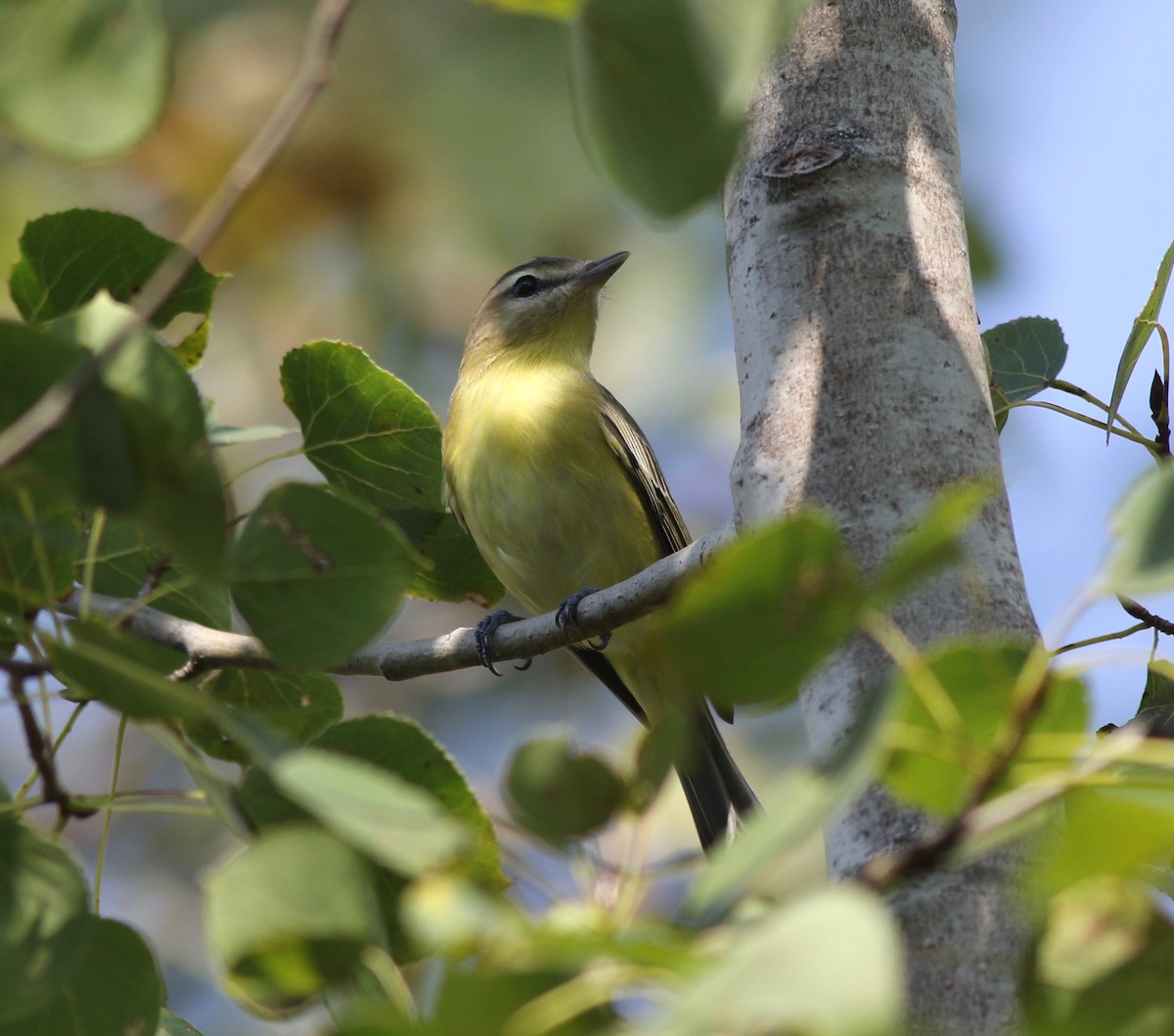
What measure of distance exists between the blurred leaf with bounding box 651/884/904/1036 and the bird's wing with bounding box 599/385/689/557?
4.16 metres

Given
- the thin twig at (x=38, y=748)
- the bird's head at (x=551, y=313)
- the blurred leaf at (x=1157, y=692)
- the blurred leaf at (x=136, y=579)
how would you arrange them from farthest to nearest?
the bird's head at (x=551, y=313) → the blurred leaf at (x=1157, y=692) → the blurred leaf at (x=136, y=579) → the thin twig at (x=38, y=748)

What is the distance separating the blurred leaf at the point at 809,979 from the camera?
1.95ft

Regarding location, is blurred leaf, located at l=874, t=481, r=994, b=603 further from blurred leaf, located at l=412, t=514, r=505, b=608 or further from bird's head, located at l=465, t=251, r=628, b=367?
bird's head, located at l=465, t=251, r=628, b=367

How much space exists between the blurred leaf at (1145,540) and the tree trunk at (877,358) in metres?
0.53

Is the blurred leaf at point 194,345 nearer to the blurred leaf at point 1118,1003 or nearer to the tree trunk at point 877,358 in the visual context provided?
the tree trunk at point 877,358

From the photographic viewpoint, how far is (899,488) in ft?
5.25

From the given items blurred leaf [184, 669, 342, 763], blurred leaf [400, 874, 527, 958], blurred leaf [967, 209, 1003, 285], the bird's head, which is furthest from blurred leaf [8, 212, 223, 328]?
the bird's head

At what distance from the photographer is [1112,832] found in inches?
31.2

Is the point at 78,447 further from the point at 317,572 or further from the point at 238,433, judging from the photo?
the point at 238,433

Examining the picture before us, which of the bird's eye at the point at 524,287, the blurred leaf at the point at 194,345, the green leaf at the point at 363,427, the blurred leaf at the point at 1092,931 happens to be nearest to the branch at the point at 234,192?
the blurred leaf at the point at 1092,931

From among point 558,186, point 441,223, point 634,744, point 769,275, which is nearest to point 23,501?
point 634,744

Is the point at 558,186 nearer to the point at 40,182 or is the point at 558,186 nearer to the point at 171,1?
the point at 171,1

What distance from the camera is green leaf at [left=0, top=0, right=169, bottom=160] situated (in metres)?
1.02

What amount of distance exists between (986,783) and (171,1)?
5.90 meters
